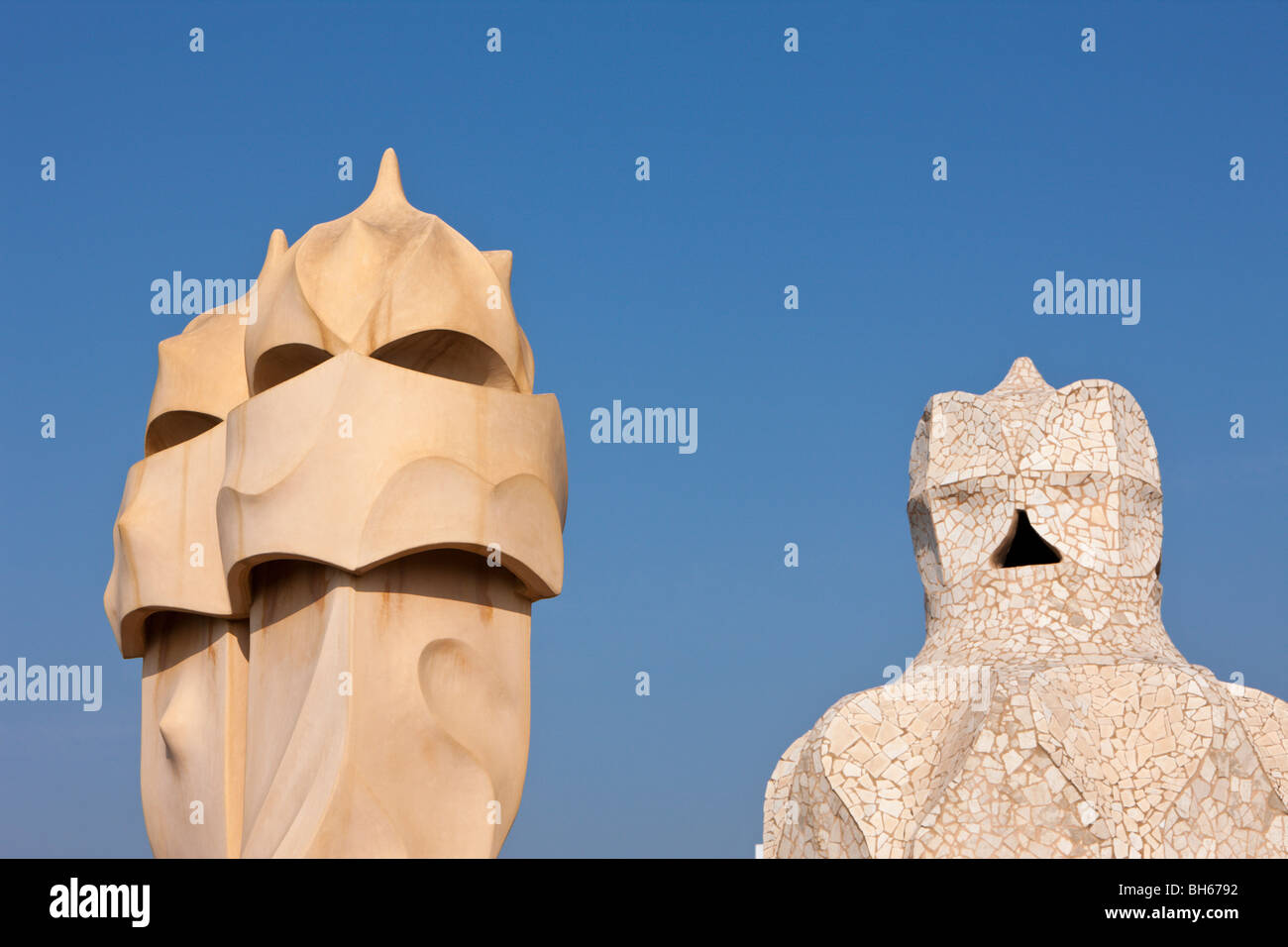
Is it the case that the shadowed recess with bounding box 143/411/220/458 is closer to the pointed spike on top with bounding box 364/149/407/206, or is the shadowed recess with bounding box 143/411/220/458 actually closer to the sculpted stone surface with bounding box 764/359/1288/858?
the pointed spike on top with bounding box 364/149/407/206

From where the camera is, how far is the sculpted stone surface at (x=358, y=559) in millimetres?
9828

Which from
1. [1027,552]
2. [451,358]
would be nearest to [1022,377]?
[1027,552]

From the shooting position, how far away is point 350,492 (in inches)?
389

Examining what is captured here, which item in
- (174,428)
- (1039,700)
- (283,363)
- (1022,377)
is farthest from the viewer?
(1022,377)

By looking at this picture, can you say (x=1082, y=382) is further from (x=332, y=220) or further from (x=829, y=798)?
(x=332, y=220)

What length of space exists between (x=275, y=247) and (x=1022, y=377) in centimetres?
776

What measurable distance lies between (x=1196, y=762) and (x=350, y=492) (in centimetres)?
719

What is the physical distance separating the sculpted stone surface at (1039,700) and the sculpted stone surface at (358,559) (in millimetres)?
3921

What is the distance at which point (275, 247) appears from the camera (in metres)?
11.5

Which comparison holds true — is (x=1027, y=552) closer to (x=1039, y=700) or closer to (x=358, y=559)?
(x=1039, y=700)

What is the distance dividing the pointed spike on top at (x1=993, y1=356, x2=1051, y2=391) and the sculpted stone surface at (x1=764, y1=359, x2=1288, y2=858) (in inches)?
1.0

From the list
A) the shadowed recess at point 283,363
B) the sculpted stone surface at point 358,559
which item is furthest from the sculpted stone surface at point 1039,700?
the shadowed recess at point 283,363

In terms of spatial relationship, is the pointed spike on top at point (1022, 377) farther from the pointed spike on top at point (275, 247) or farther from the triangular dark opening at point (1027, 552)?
the pointed spike on top at point (275, 247)
